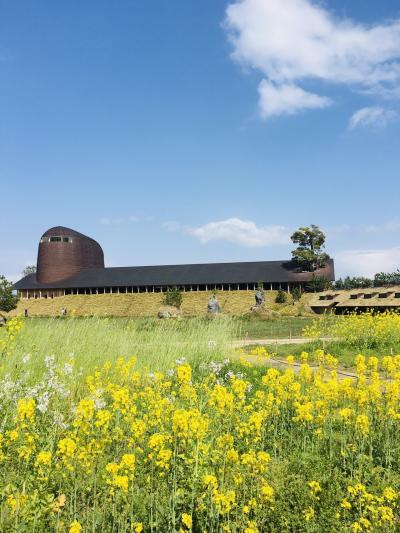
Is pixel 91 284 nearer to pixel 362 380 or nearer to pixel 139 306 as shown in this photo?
pixel 139 306

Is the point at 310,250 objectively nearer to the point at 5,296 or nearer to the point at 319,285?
the point at 319,285

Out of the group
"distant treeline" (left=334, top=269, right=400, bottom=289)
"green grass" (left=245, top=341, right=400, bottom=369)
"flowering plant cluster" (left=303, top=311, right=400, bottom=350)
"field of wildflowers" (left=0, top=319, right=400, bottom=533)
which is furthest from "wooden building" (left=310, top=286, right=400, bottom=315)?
"field of wildflowers" (left=0, top=319, right=400, bottom=533)

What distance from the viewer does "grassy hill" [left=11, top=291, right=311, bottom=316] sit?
50062 mm

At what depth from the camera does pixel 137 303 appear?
5453 centimetres

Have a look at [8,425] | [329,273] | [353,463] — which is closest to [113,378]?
[8,425]

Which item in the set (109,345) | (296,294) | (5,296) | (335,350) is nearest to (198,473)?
(109,345)

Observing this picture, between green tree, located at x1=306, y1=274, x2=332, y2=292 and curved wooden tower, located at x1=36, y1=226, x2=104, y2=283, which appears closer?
green tree, located at x1=306, y1=274, x2=332, y2=292

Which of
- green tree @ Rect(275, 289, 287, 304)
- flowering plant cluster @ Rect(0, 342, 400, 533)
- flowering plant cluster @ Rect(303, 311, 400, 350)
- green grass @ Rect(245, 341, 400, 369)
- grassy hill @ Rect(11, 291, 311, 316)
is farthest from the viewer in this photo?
grassy hill @ Rect(11, 291, 311, 316)

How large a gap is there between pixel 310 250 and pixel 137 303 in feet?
67.9

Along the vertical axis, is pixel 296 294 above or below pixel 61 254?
below

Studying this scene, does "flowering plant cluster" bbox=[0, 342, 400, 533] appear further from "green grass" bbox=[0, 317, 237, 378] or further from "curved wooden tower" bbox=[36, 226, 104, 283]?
"curved wooden tower" bbox=[36, 226, 104, 283]

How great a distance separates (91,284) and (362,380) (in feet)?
182

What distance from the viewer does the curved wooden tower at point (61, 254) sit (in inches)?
2539

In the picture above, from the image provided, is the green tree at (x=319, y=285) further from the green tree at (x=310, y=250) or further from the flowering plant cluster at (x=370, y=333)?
the flowering plant cluster at (x=370, y=333)
